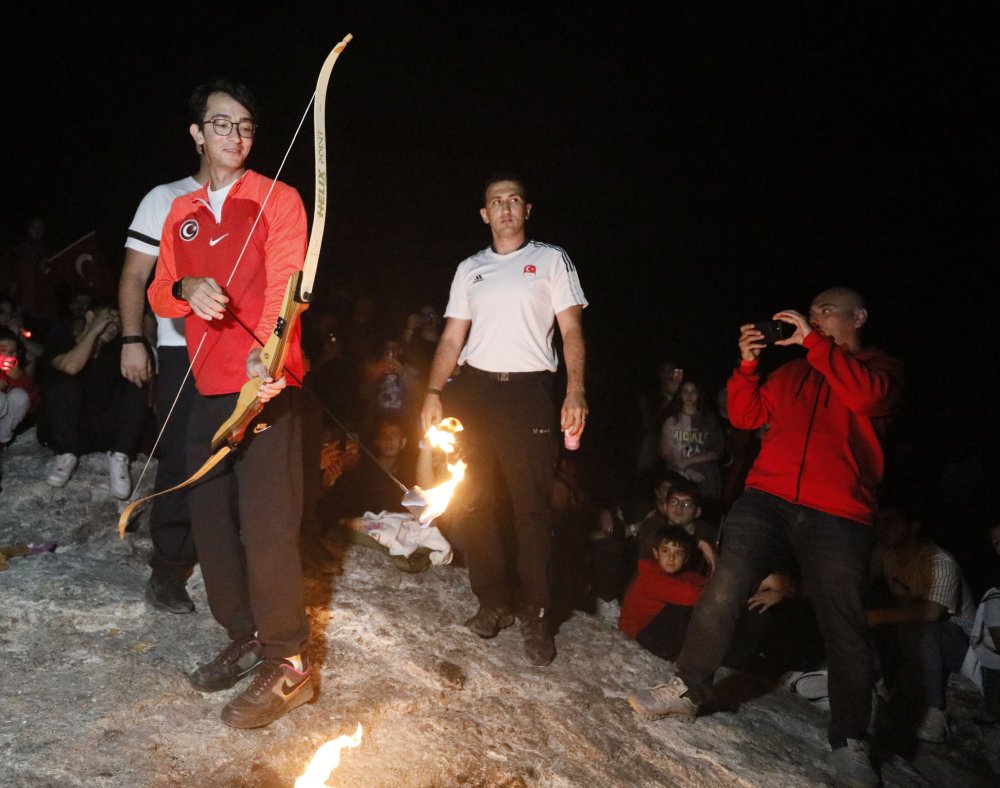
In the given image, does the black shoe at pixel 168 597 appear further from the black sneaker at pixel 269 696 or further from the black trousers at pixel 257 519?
the black sneaker at pixel 269 696

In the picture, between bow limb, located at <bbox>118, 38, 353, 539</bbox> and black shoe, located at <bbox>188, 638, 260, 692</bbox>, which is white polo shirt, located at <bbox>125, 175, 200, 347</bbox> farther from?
black shoe, located at <bbox>188, 638, 260, 692</bbox>

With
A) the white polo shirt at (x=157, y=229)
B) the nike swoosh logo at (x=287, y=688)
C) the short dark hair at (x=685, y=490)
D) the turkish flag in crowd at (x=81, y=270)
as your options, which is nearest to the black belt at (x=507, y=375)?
the white polo shirt at (x=157, y=229)

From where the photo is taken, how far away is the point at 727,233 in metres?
13.9

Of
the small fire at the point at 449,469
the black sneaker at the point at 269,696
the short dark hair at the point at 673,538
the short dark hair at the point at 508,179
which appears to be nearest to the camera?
the black sneaker at the point at 269,696

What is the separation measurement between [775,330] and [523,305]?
4.18 ft

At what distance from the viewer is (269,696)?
2561 mm

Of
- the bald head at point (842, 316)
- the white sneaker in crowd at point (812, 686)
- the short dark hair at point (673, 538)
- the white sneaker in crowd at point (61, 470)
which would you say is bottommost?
the white sneaker in crowd at point (812, 686)

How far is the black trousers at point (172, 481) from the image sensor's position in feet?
11.0

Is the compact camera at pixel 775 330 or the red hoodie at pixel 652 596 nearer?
the compact camera at pixel 775 330

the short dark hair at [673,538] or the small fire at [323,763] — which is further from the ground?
the short dark hair at [673,538]

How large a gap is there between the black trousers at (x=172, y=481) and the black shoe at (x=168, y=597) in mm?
30

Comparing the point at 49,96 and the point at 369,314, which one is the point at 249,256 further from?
the point at 49,96

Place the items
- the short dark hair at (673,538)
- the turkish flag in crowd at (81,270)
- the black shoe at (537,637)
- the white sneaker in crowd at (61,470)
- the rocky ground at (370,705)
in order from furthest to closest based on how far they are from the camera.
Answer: the turkish flag in crowd at (81,270)
the short dark hair at (673,538)
the white sneaker in crowd at (61,470)
the black shoe at (537,637)
the rocky ground at (370,705)

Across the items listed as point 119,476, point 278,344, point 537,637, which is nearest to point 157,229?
point 278,344
